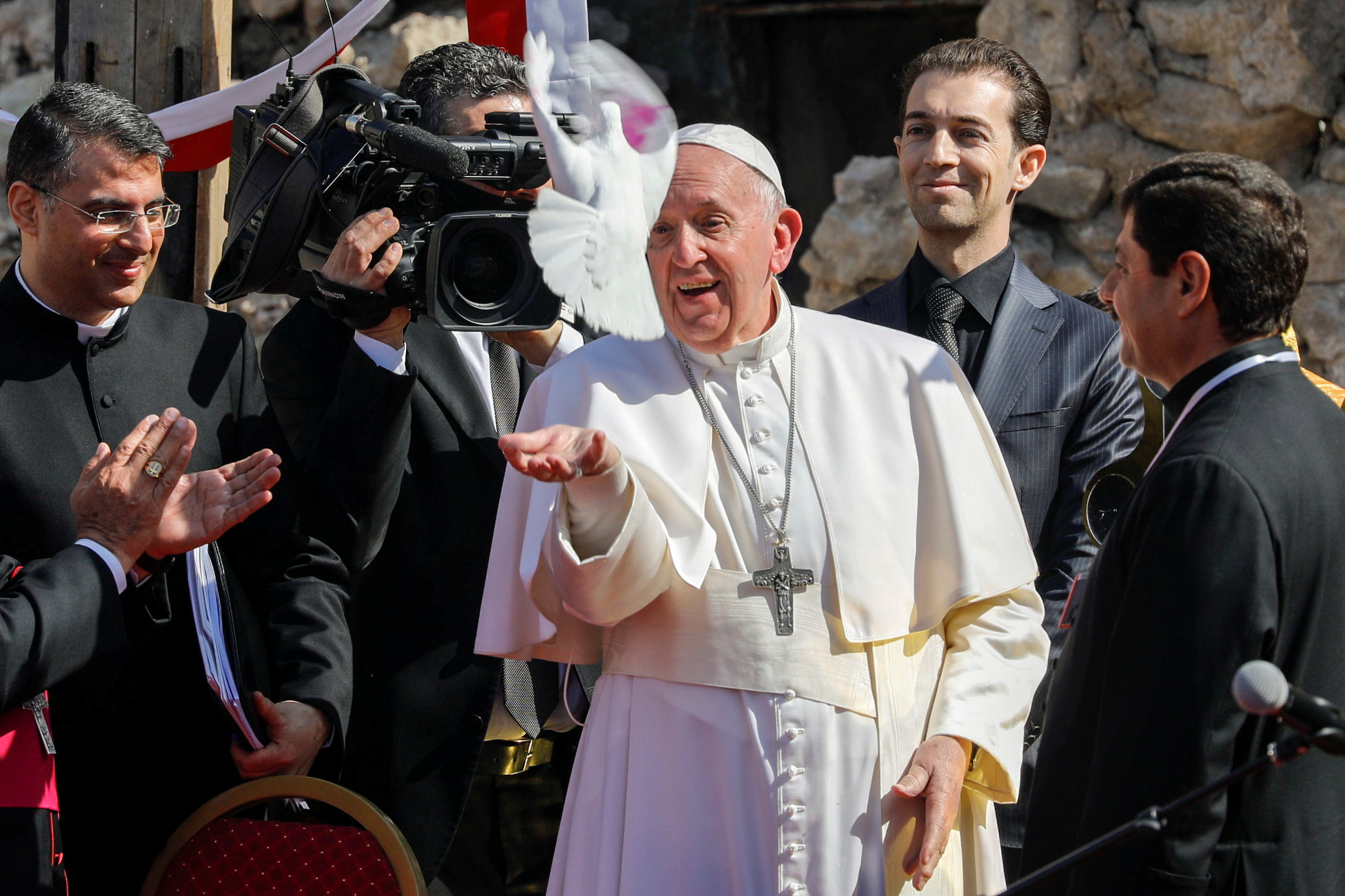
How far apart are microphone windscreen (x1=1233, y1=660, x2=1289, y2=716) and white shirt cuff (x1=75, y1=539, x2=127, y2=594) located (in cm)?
172

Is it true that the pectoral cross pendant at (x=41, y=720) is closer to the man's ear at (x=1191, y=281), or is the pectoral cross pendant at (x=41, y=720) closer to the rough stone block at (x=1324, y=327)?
the man's ear at (x=1191, y=281)

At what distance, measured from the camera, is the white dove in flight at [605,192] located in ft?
6.66

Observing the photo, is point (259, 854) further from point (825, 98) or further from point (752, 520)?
point (825, 98)

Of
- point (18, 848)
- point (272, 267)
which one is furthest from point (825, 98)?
point (18, 848)

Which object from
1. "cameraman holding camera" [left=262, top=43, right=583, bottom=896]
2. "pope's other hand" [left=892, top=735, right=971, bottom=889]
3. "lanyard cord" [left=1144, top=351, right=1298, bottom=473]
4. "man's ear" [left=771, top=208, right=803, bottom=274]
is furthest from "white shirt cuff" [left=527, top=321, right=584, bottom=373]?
"lanyard cord" [left=1144, top=351, right=1298, bottom=473]

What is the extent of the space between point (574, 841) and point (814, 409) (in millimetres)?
837

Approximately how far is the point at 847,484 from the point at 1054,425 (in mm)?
766

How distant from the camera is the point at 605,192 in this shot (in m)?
2.10

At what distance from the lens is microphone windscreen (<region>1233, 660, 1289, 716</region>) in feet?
4.95

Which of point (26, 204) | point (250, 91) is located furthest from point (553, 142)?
point (250, 91)

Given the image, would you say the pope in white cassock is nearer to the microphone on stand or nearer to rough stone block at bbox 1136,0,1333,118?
the microphone on stand

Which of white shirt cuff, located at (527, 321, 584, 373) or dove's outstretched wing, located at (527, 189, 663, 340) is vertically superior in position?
dove's outstretched wing, located at (527, 189, 663, 340)

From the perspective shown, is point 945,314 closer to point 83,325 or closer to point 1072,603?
point 1072,603

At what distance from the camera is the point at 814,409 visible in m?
2.44
